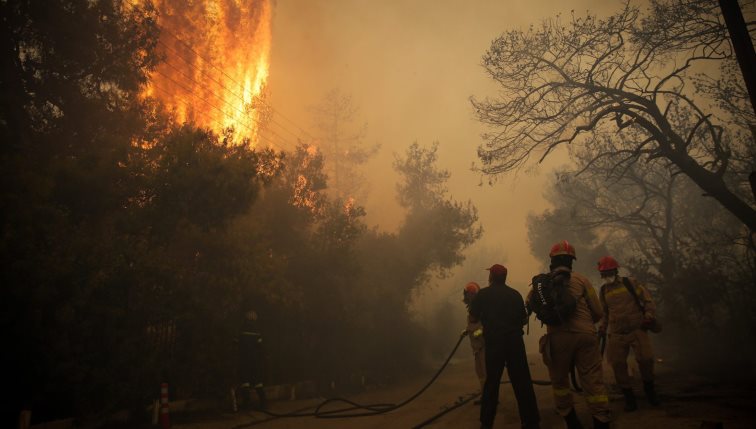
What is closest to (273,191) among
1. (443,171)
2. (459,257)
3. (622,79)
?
(622,79)

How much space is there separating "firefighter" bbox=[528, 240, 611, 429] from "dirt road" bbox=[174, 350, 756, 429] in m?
1.20

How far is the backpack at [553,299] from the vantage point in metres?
5.22

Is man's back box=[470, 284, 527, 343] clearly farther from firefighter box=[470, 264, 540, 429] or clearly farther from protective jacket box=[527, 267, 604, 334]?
protective jacket box=[527, 267, 604, 334]

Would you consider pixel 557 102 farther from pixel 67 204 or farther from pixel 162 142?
pixel 67 204

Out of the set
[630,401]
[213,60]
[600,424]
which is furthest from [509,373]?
[213,60]

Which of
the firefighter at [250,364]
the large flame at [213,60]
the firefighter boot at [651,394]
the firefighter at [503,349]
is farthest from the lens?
the large flame at [213,60]

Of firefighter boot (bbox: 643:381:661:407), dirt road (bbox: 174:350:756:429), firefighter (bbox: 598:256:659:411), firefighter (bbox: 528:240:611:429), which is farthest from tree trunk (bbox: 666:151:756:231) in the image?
firefighter (bbox: 528:240:611:429)

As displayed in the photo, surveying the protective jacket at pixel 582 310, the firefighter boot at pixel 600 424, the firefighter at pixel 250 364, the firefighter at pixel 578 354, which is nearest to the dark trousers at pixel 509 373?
the firefighter at pixel 578 354

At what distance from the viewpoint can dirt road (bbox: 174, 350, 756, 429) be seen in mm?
5789

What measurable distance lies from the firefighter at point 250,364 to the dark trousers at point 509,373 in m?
6.17

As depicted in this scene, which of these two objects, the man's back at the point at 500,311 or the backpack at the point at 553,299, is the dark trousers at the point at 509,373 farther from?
the backpack at the point at 553,299

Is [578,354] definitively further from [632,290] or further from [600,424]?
[632,290]

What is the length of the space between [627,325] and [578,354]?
2676mm

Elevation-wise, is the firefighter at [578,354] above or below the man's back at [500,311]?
below
